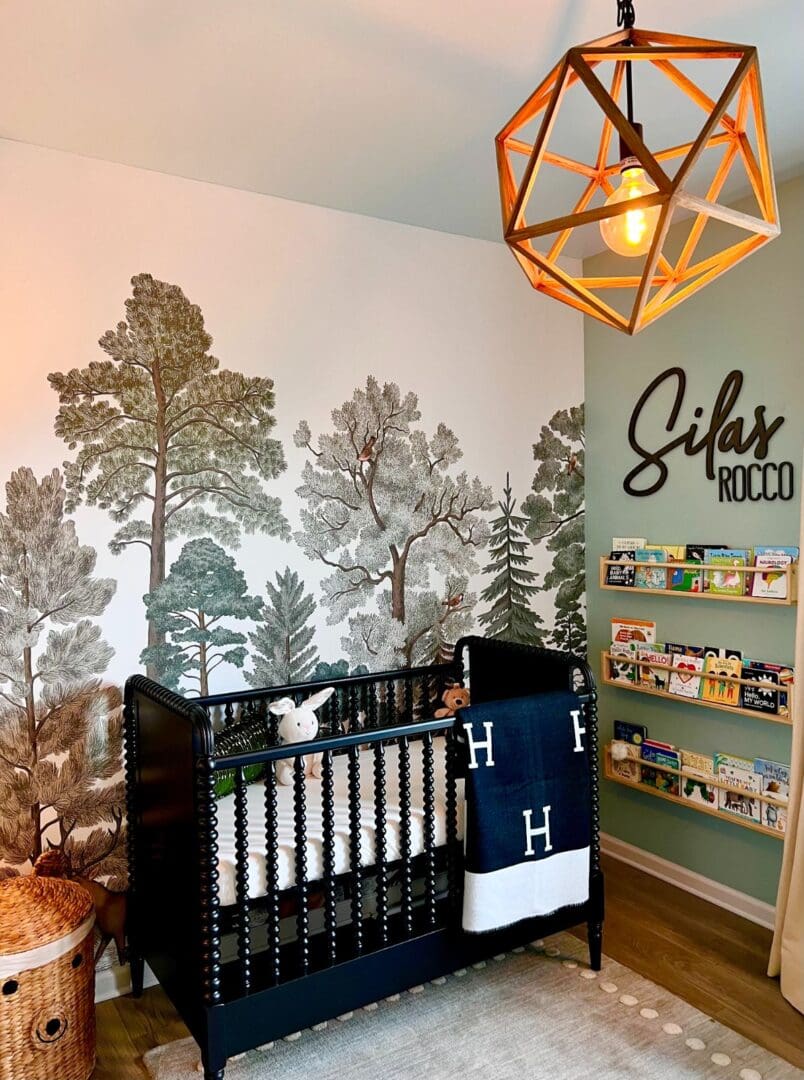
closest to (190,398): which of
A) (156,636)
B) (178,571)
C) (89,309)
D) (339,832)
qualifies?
(89,309)

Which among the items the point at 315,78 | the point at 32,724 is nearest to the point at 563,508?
the point at 315,78

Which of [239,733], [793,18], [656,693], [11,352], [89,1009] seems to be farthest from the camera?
[656,693]

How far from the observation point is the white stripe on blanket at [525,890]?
→ 7.10 ft

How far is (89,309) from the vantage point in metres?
2.47

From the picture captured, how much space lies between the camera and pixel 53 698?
241 centimetres

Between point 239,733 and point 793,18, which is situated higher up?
point 793,18

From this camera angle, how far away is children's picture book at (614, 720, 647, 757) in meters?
3.28

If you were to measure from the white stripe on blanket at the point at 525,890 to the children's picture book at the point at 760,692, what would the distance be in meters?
0.87

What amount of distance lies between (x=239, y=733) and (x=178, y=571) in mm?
562

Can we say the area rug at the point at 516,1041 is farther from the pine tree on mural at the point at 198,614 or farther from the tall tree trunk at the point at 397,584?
the tall tree trunk at the point at 397,584

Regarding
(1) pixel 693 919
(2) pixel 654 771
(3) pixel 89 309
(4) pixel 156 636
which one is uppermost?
(3) pixel 89 309

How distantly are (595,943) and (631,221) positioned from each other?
2127mm

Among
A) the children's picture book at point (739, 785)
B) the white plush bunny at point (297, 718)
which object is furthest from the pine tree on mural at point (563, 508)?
the white plush bunny at point (297, 718)

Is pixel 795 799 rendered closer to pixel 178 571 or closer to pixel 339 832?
pixel 339 832
